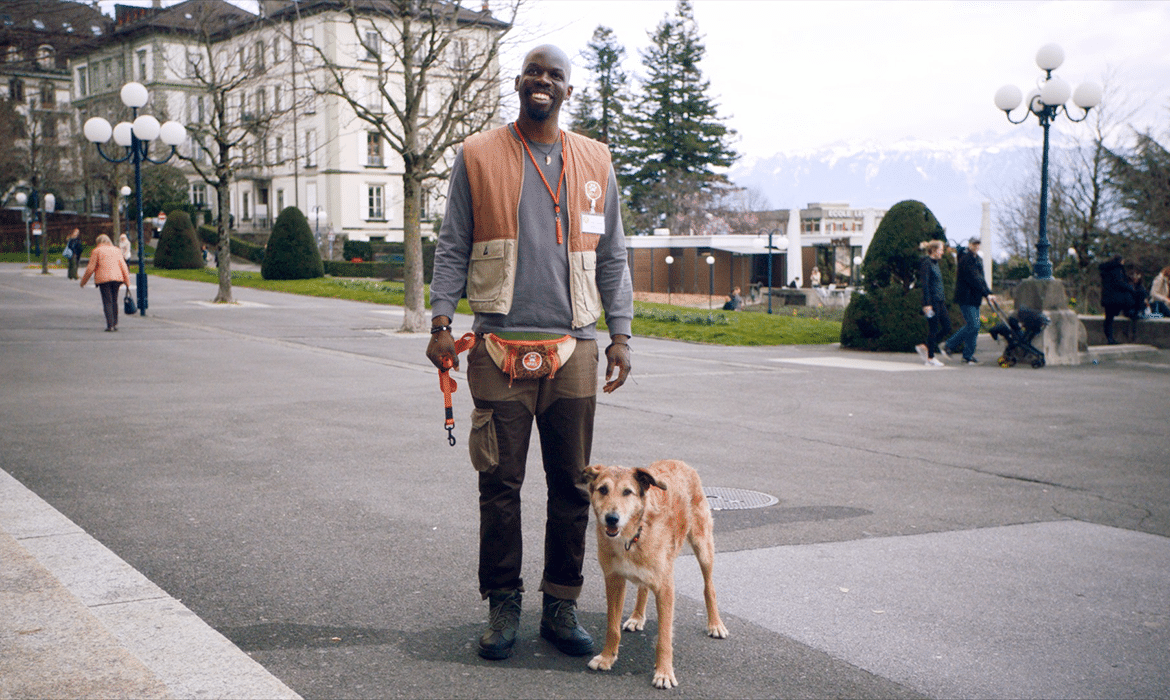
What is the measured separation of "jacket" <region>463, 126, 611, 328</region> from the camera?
4.11 m

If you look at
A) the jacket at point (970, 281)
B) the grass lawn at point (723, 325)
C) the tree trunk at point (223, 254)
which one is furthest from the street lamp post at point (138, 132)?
the jacket at point (970, 281)

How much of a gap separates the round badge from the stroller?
14.5m

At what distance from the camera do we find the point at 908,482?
7715 millimetres

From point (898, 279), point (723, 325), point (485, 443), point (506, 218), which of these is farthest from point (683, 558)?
point (723, 325)

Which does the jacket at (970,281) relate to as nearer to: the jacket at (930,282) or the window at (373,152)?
the jacket at (930,282)

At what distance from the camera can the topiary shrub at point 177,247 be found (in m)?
47.4

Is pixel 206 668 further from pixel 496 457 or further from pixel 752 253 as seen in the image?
pixel 752 253

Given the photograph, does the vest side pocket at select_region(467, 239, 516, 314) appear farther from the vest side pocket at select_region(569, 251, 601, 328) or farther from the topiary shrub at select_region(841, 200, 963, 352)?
the topiary shrub at select_region(841, 200, 963, 352)

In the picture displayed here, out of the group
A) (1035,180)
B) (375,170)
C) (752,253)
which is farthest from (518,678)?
(375,170)

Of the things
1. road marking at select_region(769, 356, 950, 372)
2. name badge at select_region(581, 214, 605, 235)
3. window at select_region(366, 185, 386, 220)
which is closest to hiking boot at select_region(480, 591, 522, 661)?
name badge at select_region(581, 214, 605, 235)

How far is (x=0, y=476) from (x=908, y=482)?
6.57 m

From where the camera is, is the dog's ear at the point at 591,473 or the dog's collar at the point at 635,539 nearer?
the dog's collar at the point at 635,539

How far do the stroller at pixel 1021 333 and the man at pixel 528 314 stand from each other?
1431cm

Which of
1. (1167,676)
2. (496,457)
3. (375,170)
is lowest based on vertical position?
(1167,676)
